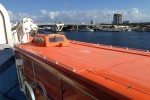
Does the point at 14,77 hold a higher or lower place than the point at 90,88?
lower

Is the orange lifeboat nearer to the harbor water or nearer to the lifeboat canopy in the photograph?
the lifeboat canopy

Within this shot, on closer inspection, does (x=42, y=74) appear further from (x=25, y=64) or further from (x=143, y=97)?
(x=143, y=97)

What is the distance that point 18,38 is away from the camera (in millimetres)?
13578

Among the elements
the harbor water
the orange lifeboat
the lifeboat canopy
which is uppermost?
the lifeboat canopy

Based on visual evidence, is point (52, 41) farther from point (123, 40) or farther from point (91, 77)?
point (123, 40)

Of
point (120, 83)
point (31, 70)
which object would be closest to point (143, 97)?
point (120, 83)

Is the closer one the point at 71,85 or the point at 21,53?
the point at 71,85

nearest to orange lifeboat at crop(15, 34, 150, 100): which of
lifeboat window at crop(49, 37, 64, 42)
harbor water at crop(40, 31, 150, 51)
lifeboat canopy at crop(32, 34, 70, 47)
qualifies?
lifeboat canopy at crop(32, 34, 70, 47)

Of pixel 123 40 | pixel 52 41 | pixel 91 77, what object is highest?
pixel 52 41

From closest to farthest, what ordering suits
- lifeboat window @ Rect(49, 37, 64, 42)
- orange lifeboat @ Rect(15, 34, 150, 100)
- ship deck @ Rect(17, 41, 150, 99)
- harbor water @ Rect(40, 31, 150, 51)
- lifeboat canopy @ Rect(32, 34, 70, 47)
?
1. ship deck @ Rect(17, 41, 150, 99)
2. orange lifeboat @ Rect(15, 34, 150, 100)
3. lifeboat canopy @ Rect(32, 34, 70, 47)
4. lifeboat window @ Rect(49, 37, 64, 42)
5. harbor water @ Rect(40, 31, 150, 51)

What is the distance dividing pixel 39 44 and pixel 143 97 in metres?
7.30

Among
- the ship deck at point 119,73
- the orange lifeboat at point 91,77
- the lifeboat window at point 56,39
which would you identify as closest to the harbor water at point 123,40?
the lifeboat window at point 56,39

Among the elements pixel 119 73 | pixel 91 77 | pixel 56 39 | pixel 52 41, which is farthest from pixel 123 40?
pixel 91 77

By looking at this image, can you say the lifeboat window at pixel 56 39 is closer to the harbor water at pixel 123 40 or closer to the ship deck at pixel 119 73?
the ship deck at pixel 119 73
